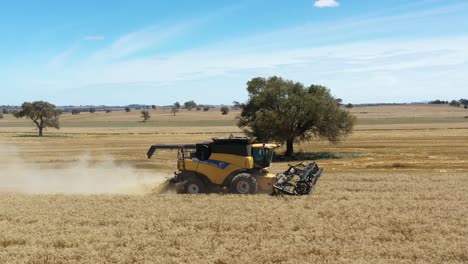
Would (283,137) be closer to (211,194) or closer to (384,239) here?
(211,194)

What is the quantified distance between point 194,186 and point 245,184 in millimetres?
2287

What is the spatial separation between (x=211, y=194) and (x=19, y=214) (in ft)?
24.2

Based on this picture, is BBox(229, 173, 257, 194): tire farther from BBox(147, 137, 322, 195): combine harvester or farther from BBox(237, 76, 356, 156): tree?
BBox(237, 76, 356, 156): tree

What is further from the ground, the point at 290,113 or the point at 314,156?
the point at 290,113

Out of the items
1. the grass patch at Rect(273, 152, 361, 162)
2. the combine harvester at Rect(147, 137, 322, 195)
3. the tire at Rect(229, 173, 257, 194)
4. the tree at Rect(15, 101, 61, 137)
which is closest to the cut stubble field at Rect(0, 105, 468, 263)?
the tire at Rect(229, 173, 257, 194)

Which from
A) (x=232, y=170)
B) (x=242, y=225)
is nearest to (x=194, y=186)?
(x=232, y=170)

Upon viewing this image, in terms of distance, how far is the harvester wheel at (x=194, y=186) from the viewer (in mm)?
20942

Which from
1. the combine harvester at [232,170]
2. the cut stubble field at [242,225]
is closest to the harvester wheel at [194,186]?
the combine harvester at [232,170]

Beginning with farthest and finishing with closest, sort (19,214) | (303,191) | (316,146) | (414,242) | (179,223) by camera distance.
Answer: (316,146) → (303,191) → (19,214) → (179,223) → (414,242)

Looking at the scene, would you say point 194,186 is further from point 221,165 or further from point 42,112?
point 42,112

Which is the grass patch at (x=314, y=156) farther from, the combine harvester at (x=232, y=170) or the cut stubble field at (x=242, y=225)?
the combine harvester at (x=232, y=170)

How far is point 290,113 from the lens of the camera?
44.3 metres

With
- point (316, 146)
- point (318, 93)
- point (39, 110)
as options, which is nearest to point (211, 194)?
point (318, 93)

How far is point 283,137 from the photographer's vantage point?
146 feet
